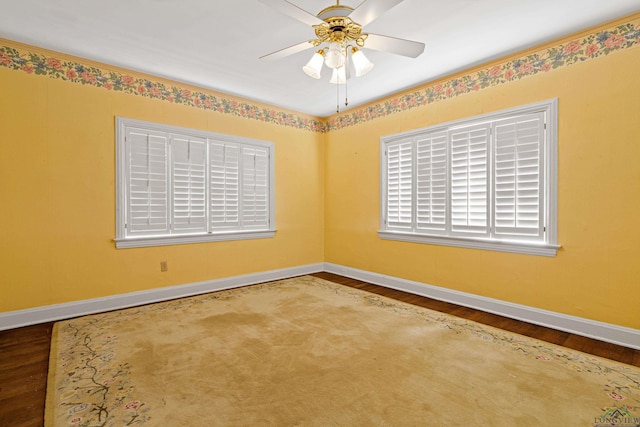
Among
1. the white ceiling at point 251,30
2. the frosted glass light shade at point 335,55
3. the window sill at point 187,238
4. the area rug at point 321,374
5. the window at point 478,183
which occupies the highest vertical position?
the white ceiling at point 251,30

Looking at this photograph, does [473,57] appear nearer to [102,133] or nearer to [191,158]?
[191,158]

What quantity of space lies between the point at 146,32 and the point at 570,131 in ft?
13.3

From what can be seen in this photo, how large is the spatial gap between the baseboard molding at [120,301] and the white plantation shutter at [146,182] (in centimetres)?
78

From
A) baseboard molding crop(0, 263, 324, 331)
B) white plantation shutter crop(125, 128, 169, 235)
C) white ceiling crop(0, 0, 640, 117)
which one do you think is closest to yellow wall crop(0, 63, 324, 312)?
baseboard molding crop(0, 263, 324, 331)

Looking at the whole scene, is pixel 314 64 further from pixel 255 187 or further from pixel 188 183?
pixel 255 187

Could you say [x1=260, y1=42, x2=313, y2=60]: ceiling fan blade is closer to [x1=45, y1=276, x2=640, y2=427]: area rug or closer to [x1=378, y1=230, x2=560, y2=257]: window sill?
[x1=45, y1=276, x2=640, y2=427]: area rug

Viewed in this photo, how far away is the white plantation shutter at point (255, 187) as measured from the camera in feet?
15.7

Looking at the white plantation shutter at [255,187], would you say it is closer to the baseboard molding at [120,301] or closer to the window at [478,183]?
the baseboard molding at [120,301]

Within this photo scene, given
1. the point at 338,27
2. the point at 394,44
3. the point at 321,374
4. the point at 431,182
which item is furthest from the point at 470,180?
the point at 321,374

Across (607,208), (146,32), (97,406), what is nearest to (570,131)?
(607,208)

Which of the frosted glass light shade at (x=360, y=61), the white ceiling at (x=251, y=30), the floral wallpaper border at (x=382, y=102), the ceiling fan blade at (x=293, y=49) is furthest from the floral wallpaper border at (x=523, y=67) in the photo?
the ceiling fan blade at (x=293, y=49)

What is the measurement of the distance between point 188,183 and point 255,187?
40.1 inches

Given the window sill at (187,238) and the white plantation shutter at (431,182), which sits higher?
the white plantation shutter at (431,182)

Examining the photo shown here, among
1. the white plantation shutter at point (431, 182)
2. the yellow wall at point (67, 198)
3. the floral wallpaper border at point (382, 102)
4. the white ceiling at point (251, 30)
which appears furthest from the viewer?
the white plantation shutter at point (431, 182)
